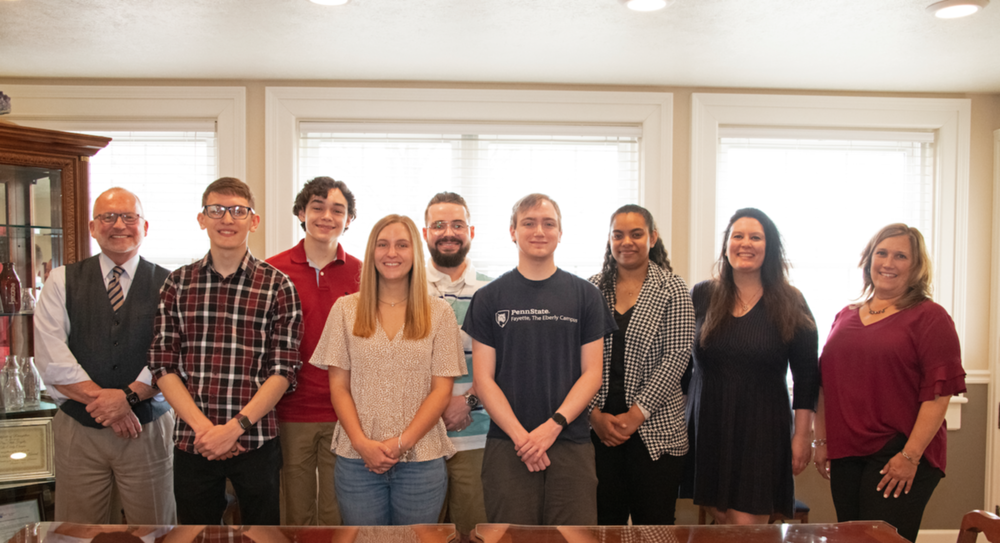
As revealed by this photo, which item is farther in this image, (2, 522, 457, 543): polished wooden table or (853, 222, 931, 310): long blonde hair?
(853, 222, 931, 310): long blonde hair

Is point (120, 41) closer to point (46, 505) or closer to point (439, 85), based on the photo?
point (439, 85)

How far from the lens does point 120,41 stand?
8.79ft

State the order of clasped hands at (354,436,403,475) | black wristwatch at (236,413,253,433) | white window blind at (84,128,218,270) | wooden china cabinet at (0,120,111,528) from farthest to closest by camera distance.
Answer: white window blind at (84,128,218,270) < wooden china cabinet at (0,120,111,528) < black wristwatch at (236,413,253,433) < clasped hands at (354,436,403,475)

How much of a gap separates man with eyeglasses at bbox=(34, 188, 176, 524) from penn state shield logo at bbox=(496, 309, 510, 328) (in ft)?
4.30

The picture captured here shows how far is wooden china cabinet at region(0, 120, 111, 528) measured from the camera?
2576 mm

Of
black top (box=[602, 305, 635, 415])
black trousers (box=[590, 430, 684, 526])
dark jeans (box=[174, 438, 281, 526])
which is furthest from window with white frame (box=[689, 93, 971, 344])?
dark jeans (box=[174, 438, 281, 526])

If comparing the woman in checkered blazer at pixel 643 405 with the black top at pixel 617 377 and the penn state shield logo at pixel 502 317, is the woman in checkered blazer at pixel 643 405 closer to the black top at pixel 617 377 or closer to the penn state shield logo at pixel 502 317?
the black top at pixel 617 377

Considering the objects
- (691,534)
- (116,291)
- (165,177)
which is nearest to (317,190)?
(116,291)

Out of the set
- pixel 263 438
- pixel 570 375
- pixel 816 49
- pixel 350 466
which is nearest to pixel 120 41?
pixel 263 438

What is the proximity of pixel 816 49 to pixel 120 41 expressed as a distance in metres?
3.14

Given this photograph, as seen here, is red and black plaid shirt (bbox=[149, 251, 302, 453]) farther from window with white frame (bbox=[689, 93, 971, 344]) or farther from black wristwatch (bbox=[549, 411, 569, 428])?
window with white frame (bbox=[689, 93, 971, 344])

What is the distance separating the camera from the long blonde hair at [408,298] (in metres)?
1.90

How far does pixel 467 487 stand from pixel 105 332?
1.45 m

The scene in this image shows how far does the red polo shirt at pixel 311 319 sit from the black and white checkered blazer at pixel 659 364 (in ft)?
3.24
